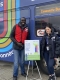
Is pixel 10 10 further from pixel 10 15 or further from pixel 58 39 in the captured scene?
pixel 58 39

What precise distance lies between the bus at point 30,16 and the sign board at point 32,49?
48 cm

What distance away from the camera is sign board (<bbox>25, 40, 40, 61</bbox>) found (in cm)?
587

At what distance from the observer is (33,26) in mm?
6418

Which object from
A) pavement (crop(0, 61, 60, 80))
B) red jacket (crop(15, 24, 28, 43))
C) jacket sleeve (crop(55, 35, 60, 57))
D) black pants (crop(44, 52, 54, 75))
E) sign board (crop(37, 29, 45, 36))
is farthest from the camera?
pavement (crop(0, 61, 60, 80))

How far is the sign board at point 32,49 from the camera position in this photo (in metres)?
5.87

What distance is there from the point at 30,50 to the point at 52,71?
33.5 inches

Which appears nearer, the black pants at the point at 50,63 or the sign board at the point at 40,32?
the black pants at the point at 50,63

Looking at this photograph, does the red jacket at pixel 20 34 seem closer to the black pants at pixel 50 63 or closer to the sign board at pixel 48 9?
the sign board at pixel 48 9

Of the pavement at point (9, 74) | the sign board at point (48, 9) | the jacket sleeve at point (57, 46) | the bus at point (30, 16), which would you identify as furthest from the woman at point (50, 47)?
the pavement at point (9, 74)

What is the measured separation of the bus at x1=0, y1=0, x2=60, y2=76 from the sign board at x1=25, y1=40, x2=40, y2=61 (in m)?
0.48

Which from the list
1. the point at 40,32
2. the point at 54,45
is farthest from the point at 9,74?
the point at 54,45

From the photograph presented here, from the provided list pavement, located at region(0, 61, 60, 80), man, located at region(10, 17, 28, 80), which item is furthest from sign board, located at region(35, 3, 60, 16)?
pavement, located at region(0, 61, 60, 80)

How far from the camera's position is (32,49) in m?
5.90

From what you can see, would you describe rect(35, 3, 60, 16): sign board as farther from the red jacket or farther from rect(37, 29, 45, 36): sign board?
the red jacket
